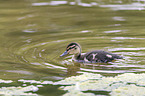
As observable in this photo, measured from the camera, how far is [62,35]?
810 cm

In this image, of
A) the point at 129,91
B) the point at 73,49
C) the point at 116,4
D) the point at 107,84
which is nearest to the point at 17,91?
the point at 107,84

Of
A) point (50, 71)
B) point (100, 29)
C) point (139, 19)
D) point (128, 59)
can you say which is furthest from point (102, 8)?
point (50, 71)

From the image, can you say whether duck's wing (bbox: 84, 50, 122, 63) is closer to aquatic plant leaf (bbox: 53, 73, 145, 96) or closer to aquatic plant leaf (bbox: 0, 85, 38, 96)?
aquatic plant leaf (bbox: 53, 73, 145, 96)

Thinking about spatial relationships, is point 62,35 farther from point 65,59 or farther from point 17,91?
point 17,91

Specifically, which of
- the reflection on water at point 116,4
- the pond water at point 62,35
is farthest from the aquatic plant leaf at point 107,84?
the reflection on water at point 116,4

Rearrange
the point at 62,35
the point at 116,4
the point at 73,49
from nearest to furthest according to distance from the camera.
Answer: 1. the point at 73,49
2. the point at 62,35
3. the point at 116,4

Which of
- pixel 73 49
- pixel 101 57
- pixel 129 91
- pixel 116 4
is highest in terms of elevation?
pixel 116 4

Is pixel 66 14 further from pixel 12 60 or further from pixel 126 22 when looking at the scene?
pixel 12 60

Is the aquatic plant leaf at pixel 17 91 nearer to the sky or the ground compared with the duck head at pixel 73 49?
nearer to the ground

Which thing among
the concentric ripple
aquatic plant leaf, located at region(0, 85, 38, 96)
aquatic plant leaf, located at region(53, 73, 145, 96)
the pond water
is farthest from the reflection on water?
aquatic plant leaf, located at region(0, 85, 38, 96)

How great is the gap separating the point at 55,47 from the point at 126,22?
2.95m

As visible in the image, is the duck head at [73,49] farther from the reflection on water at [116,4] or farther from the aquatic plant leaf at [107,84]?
the reflection on water at [116,4]

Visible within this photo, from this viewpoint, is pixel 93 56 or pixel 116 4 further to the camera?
pixel 116 4

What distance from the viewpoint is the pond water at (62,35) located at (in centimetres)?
560
